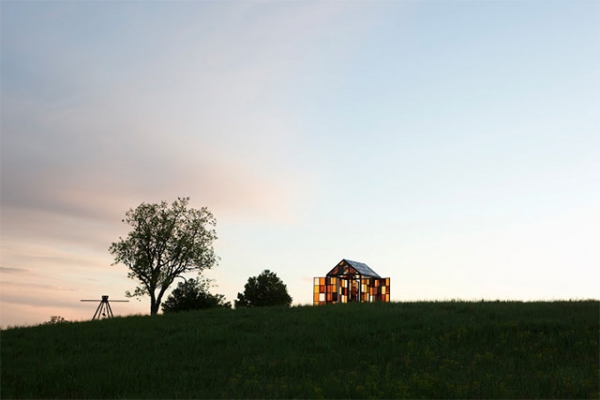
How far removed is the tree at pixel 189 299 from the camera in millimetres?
52250

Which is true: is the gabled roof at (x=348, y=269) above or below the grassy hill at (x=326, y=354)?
above

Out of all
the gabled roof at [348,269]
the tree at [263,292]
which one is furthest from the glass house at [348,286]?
the tree at [263,292]

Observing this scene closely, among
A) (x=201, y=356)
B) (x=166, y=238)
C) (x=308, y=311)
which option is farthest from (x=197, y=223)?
(x=201, y=356)

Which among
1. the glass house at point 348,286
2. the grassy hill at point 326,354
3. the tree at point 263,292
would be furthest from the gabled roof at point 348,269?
the grassy hill at point 326,354

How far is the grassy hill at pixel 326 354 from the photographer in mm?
20656

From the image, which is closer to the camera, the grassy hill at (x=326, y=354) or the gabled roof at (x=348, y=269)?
the grassy hill at (x=326, y=354)

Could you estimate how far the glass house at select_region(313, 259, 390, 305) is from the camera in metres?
54.7

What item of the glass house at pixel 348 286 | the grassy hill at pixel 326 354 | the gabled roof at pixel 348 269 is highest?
the gabled roof at pixel 348 269

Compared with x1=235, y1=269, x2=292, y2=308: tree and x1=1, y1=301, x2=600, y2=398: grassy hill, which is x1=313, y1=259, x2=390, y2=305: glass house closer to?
x1=235, y1=269, x2=292, y2=308: tree

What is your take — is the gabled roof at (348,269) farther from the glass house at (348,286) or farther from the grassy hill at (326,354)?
the grassy hill at (326,354)

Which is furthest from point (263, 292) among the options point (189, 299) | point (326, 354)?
point (326, 354)

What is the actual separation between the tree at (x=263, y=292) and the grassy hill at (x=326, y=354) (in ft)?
56.7

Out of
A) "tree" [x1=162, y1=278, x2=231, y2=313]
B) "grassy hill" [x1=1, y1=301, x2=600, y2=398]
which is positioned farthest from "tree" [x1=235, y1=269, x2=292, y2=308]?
"grassy hill" [x1=1, y1=301, x2=600, y2=398]

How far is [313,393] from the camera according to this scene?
1953 centimetres
